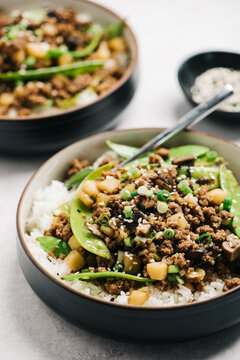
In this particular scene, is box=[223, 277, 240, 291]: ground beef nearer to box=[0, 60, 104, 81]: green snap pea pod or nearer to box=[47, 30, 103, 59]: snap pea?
box=[0, 60, 104, 81]: green snap pea pod

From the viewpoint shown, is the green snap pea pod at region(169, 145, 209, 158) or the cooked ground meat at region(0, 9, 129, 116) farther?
the cooked ground meat at region(0, 9, 129, 116)

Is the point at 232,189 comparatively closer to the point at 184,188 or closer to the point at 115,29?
the point at 184,188

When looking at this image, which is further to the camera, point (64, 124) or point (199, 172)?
point (64, 124)

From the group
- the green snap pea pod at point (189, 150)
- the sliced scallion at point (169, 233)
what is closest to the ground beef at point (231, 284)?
the sliced scallion at point (169, 233)

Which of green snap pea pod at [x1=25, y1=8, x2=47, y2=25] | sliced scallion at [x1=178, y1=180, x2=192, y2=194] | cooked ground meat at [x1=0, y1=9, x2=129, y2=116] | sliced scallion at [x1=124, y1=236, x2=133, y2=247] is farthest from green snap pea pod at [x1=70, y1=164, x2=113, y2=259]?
green snap pea pod at [x1=25, y1=8, x2=47, y2=25]

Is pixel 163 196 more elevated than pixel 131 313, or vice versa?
pixel 163 196

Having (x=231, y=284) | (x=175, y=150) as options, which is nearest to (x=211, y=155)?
(x=175, y=150)
